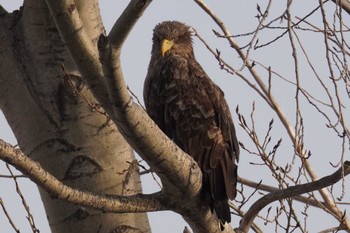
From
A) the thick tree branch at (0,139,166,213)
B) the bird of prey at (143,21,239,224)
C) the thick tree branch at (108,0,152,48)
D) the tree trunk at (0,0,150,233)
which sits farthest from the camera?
the bird of prey at (143,21,239,224)

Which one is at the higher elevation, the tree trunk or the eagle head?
the eagle head

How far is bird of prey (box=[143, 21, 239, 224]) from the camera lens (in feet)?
13.0

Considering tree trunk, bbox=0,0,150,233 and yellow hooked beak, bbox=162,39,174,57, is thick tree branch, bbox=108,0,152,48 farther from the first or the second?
yellow hooked beak, bbox=162,39,174,57

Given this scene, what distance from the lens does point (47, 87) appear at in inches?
129

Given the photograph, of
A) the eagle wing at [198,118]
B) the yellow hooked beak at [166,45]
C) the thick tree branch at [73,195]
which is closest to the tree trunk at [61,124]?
the thick tree branch at [73,195]

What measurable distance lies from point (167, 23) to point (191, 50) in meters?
0.27

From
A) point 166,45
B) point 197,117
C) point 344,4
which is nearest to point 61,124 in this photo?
point 197,117

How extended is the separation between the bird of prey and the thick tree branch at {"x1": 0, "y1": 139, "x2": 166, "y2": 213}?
72 cm

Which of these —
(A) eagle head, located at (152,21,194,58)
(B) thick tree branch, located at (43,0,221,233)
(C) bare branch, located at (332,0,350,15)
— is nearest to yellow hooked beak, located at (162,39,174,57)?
(A) eagle head, located at (152,21,194,58)

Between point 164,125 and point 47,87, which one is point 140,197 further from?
point 164,125

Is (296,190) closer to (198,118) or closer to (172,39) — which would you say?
(198,118)

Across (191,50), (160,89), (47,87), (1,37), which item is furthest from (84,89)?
(191,50)

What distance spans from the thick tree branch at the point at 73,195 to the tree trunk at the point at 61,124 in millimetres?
246

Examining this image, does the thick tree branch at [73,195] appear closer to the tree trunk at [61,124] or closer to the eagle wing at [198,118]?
the tree trunk at [61,124]
